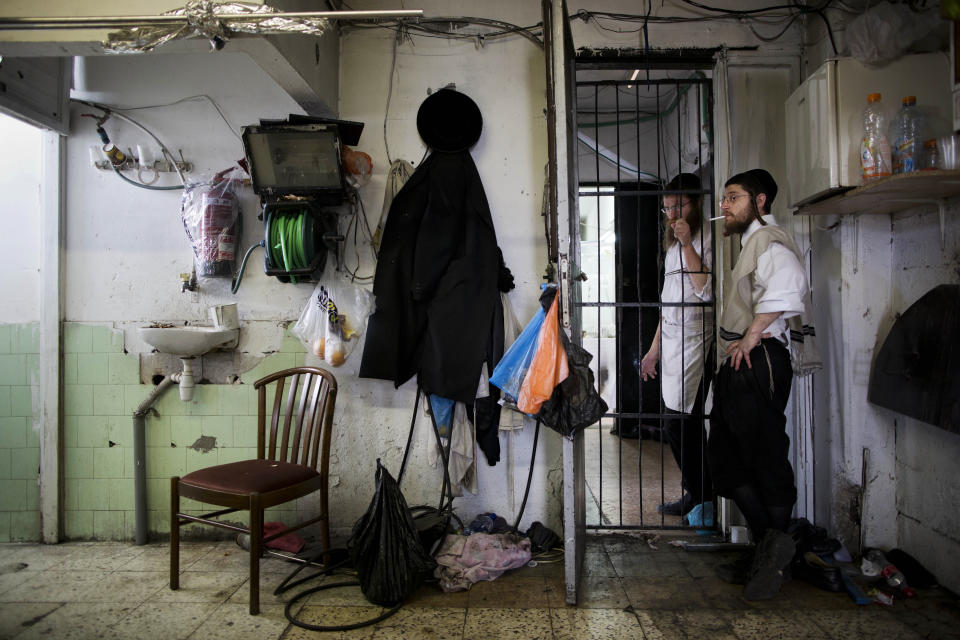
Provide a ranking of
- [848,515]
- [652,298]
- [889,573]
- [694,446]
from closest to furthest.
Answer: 1. [889,573]
2. [848,515]
3. [694,446]
4. [652,298]

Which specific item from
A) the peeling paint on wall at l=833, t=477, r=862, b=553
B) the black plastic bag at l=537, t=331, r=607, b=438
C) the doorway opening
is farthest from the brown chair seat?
the peeling paint on wall at l=833, t=477, r=862, b=553

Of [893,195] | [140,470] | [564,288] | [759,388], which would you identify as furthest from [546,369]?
[140,470]

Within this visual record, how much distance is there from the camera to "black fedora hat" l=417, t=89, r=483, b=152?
292 centimetres

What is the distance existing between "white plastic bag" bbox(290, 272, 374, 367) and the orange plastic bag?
95 cm

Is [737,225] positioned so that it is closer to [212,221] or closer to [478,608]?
[478,608]

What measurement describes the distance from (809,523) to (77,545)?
3597 mm

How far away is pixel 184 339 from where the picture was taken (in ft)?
9.02

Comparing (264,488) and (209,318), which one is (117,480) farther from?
(264,488)

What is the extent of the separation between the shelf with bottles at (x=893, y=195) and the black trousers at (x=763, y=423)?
662 millimetres

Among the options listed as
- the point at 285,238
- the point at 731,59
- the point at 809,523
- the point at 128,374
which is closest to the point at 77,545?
the point at 128,374

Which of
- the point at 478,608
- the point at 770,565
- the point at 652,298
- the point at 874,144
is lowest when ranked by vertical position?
the point at 478,608

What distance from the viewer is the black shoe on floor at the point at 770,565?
2.27 meters

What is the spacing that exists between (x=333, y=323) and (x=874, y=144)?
7.84 ft

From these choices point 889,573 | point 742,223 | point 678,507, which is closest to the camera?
point 889,573
